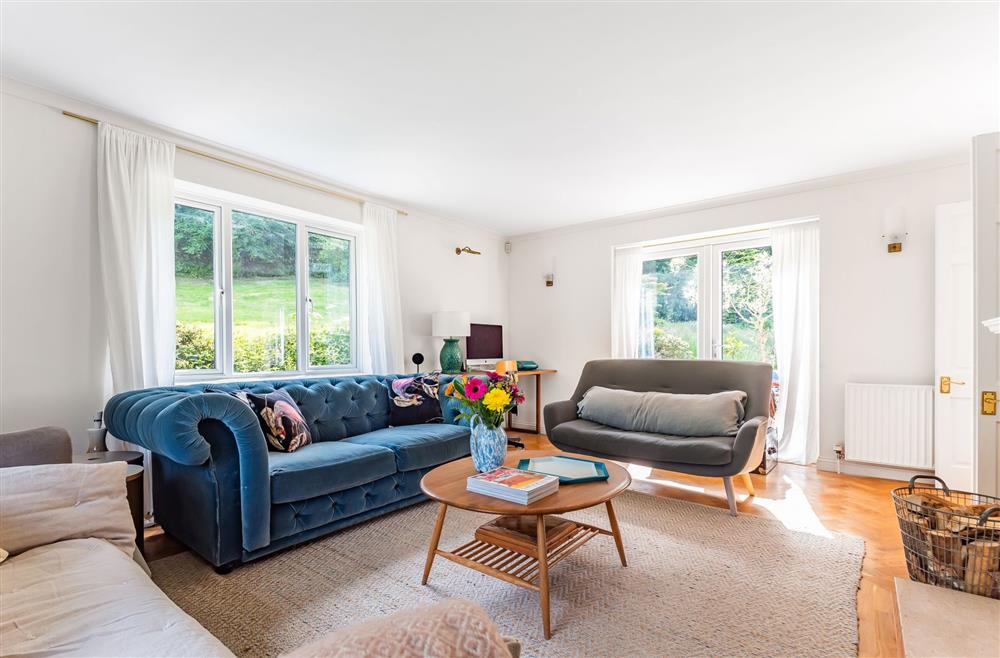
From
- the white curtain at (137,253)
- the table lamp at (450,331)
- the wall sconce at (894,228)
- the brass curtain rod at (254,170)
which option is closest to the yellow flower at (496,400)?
the white curtain at (137,253)

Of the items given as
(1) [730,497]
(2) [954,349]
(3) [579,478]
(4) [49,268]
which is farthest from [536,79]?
(2) [954,349]

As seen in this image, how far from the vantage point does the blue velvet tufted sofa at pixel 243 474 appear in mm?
2129

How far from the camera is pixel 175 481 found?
7.77ft

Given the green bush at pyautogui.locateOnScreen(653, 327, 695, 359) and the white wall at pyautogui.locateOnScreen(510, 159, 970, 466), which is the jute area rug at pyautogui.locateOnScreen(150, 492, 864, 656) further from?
the green bush at pyautogui.locateOnScreen(653, 327, 695, 359)

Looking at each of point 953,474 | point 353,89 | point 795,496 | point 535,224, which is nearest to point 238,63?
point 353,89

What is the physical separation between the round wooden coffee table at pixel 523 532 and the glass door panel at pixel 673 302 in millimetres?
2938

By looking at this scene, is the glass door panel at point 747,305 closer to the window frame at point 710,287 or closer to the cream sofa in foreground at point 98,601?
the window frame at point 710,287

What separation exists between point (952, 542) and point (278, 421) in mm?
3027

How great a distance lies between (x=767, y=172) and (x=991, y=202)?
7.22ft

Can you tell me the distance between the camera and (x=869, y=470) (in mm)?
3799

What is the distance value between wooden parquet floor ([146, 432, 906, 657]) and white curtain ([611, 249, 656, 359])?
1484 millimetres

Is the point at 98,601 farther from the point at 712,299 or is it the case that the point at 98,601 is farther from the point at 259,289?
the point at 712,299

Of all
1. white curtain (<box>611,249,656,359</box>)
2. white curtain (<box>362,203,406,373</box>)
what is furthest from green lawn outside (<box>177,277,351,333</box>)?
white curtain (<box>611,249,656,359</box>)

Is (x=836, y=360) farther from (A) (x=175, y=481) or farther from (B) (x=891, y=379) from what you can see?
(A) (x=175, y=481)
